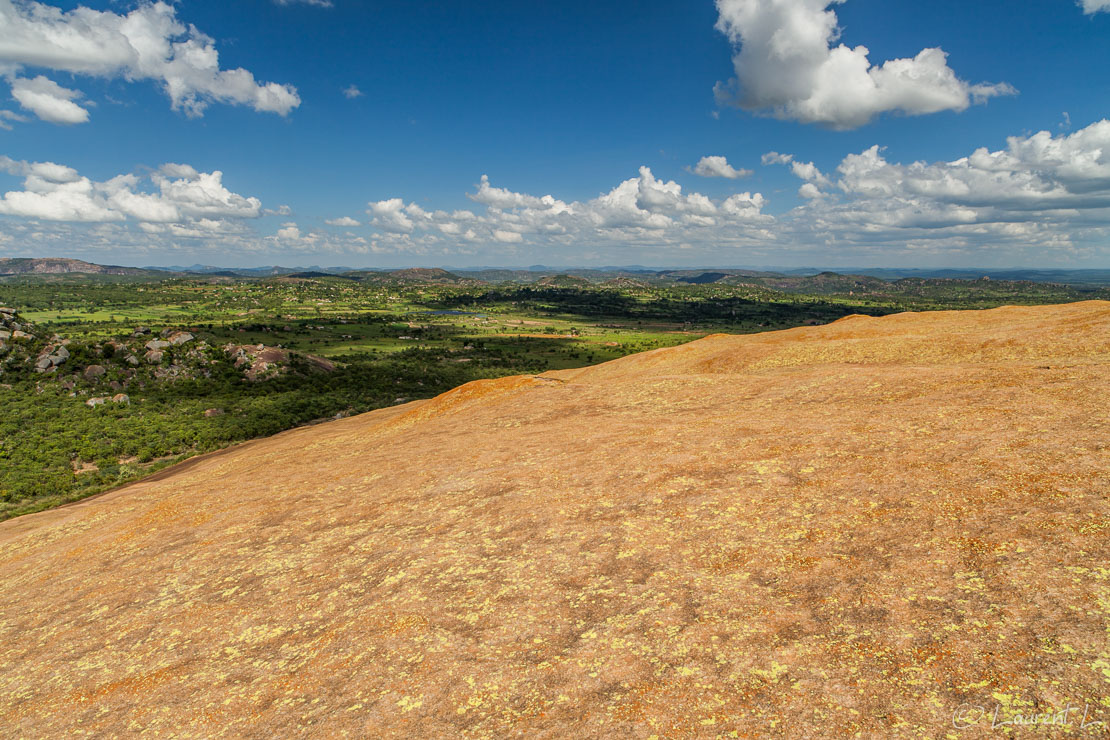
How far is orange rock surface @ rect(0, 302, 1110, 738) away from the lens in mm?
9078

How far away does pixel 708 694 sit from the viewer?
9.08m

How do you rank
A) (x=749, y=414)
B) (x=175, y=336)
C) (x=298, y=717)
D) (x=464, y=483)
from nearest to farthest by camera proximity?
(x=298, y=717), (x=464, y=483), (x=749, y=414), (x=175, y=336)

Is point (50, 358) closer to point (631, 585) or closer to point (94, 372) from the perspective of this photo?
point (94, 372)

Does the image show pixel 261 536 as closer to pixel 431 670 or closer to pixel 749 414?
pixel 431 670

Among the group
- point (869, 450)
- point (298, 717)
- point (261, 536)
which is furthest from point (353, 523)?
point (869, 450)

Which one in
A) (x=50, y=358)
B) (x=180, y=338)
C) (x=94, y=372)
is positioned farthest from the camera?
(x=180, y=338)

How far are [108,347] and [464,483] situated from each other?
123380mm

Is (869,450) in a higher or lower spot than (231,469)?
higher

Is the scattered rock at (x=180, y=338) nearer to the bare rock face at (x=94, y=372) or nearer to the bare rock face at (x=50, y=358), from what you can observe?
the bare rock face at (x=94, y=372)

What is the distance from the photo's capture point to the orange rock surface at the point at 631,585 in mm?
9078

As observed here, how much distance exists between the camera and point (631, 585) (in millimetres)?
12617

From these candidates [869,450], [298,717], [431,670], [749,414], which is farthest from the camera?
[749,414]

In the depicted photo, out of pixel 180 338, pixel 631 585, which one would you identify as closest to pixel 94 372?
pixel 180 338

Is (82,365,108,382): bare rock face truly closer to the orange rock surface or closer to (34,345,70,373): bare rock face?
(34,345,70,373): bare rock face
